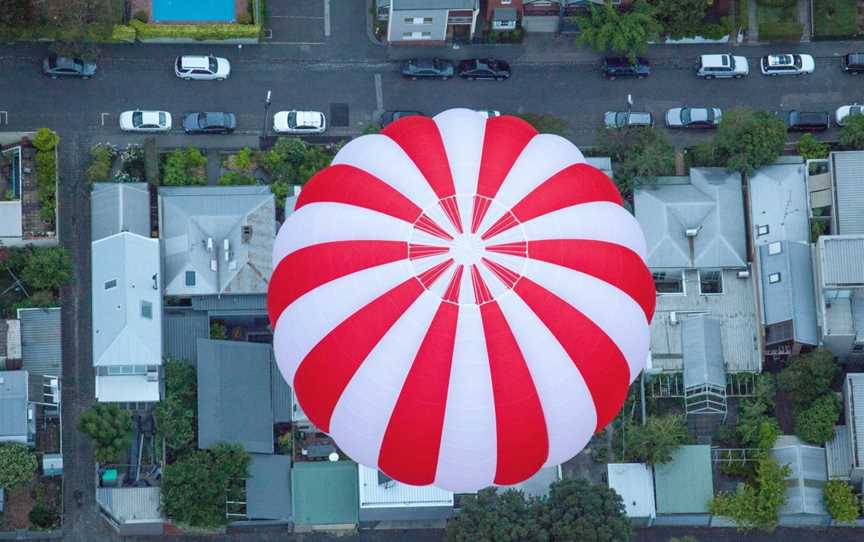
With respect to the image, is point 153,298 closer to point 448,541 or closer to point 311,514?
point 311,514

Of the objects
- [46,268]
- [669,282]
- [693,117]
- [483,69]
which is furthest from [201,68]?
[669,282]

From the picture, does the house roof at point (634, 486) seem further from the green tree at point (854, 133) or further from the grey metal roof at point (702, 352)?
the green tree at point (854, 133)

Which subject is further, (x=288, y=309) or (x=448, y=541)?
(x=448, y=541)

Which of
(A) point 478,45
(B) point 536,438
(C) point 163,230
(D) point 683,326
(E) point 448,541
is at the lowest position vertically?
(E) point 448,541

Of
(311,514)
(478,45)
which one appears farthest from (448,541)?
(478,45)

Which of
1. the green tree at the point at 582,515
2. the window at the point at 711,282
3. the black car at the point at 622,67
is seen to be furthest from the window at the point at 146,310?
the window at the point at 711,282

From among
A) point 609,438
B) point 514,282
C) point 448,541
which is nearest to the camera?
point 514,282

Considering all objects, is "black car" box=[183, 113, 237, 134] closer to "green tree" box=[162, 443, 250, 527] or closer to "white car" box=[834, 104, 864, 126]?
"green tree" box=[162, 443, 250, 527]

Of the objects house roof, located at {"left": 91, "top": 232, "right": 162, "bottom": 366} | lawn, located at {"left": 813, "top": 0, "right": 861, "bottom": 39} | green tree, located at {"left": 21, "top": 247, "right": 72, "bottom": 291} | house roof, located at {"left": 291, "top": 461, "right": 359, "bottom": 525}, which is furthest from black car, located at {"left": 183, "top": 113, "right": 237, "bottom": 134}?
lawn, located at {"left": 813, "top": 0, "right": 861, "bottom": 39}
